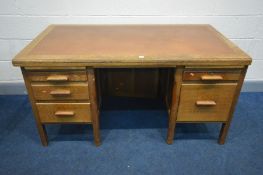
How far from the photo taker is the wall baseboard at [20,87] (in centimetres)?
181

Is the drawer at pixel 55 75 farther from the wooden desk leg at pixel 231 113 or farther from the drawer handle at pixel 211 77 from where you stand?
the wooden desk leg at pixel 231 113

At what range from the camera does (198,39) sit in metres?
1.26

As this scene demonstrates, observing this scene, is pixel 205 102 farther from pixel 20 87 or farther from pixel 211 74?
pixel 20 87

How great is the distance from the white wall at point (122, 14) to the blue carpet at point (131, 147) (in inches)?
24.0

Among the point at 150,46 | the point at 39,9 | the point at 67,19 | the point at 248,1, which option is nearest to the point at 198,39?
the point at 150,46

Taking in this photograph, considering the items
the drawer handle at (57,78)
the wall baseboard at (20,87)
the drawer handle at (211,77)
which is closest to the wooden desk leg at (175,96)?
the drawer handle at (211,77)

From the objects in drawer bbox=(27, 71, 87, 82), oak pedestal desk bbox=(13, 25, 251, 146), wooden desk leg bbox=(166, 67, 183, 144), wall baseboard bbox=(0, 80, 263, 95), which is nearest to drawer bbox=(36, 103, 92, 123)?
oak pedestal desk bbox=(13, 25, 251, 146)

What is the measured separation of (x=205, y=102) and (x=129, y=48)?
0.49 meters

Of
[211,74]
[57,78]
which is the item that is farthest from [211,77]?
[57,78]

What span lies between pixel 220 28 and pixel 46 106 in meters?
1.32

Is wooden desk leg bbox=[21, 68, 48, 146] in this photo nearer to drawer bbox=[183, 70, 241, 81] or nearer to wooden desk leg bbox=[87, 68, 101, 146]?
wooden desk leg bbox=[87, 68, 101, 146]

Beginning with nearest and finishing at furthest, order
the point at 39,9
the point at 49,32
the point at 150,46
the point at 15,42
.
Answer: the point at 150,46 < the point at 49,32 < the point at 39,9 < the point at 15,42

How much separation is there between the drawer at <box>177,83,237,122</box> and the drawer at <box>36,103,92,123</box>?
1.71 ft

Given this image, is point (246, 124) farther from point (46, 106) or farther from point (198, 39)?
point (46, 106)
